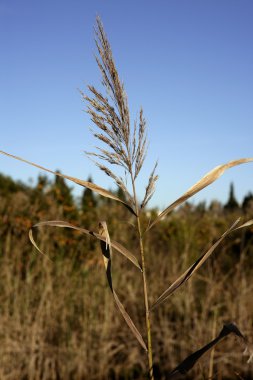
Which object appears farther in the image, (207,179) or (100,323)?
(100,323)

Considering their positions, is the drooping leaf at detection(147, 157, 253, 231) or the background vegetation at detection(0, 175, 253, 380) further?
the background vegetation at detection(0, 175, 253, 380)

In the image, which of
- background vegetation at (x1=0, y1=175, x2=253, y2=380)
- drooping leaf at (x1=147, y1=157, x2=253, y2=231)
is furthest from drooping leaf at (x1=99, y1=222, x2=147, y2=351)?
background vegetation at (x1=0, y1=175, x2=253, y2=380)

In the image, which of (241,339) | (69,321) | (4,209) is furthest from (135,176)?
(4,209)

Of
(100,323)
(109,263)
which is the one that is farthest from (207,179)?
(100,323)

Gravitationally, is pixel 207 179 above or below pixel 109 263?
above

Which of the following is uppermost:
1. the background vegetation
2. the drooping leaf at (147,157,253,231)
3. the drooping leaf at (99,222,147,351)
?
the drooping leaf at (147,157,253,231)

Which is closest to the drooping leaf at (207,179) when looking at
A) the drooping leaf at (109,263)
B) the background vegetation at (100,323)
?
the drooping leaf at (109,263)

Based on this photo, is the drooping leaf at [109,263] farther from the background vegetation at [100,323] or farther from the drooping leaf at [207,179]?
the background vegetation at [100,323]

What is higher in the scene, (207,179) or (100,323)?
(207,179)

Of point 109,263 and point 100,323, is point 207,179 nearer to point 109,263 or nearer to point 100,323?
point 109,263

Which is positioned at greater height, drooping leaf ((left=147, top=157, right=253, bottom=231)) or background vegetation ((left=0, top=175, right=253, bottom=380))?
drooping leaf ((left=147, top=157, right=253, bottom=231))

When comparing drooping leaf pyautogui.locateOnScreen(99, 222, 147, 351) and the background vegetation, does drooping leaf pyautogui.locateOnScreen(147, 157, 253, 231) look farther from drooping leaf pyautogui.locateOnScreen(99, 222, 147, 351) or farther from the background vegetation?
the background vegetation

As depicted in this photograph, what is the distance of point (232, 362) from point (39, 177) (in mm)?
3962

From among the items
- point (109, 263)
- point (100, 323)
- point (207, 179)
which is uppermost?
point (207, 179)
